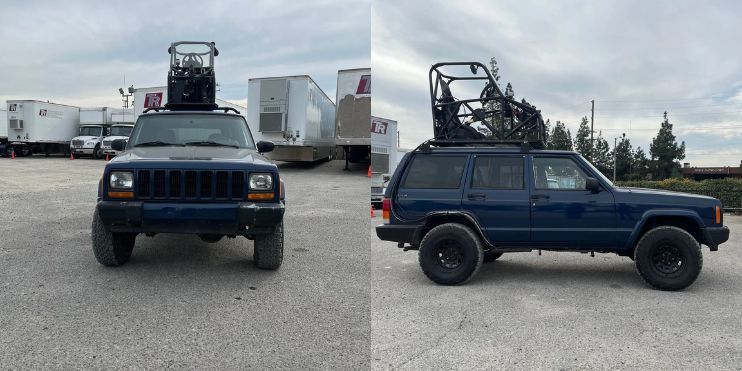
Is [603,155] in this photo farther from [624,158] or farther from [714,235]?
[714,235]

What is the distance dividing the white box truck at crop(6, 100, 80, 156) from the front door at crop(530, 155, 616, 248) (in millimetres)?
31799

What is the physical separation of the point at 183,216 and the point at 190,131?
190 centimetres

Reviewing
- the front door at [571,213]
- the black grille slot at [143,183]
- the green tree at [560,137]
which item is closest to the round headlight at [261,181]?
the black grille slot at [143,183]

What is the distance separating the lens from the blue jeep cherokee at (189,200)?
17.3 ft

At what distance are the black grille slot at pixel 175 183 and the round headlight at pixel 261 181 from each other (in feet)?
2.23

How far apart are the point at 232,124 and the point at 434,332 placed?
3.88 metres

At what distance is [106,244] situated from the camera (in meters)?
5.59

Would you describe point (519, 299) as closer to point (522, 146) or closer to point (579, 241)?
point (579, 241)

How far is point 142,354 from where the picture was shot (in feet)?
12.0

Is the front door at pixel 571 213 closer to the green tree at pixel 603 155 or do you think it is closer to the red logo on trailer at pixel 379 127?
the red logo on trailer at pixel 379 127

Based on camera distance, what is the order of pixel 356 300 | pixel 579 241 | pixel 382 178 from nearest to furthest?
pixel 356 300 → pixel 579 241 → pixel 382 178

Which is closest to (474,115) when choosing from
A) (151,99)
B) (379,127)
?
(379,127)

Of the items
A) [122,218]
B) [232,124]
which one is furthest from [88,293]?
[232,124]

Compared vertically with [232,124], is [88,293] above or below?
below
